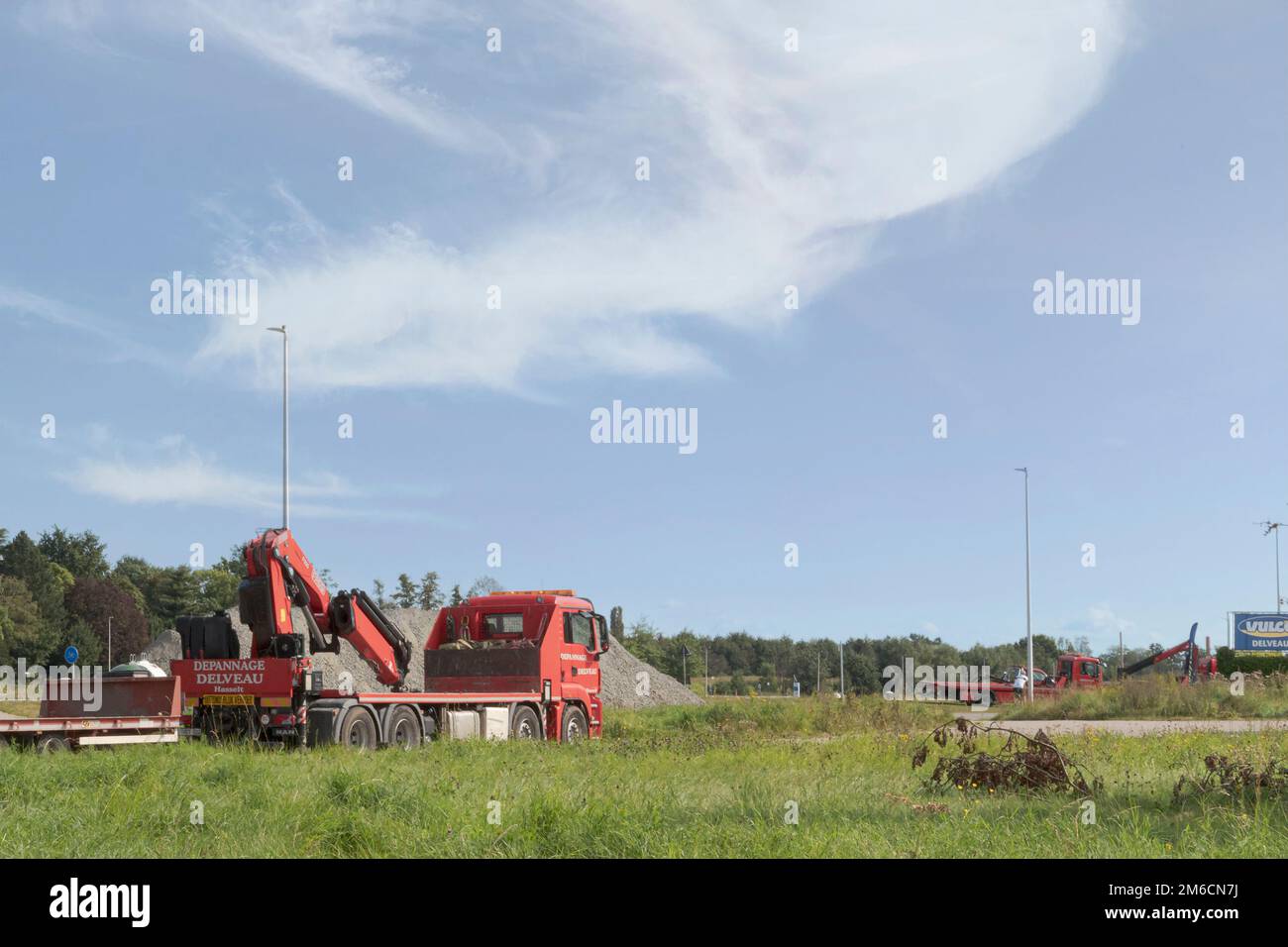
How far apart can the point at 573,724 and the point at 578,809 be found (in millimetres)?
13586

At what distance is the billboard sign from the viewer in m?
49.3

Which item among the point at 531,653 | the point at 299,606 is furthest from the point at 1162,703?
the point at 299,606

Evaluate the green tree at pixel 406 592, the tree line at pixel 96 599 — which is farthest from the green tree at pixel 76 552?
the green tree at pixel 406 592

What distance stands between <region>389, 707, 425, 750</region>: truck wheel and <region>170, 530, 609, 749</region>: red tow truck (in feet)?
0.06

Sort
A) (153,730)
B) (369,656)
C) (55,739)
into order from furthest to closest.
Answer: (369,656)
(153,730)
(55,739)

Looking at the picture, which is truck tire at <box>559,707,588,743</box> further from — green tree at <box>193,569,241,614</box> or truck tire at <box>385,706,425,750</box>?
green tree at <box>193,569,241,614</box>

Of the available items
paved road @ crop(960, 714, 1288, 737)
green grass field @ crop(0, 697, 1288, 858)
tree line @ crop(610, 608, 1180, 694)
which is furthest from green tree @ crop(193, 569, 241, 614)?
green grass field @ crop(0, 697, 1288, 858)

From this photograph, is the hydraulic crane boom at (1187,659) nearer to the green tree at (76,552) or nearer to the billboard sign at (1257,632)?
the billboard sign at (1257,632)

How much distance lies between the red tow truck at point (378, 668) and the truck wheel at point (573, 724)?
26 mm

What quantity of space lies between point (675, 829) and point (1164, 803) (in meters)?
4.79
